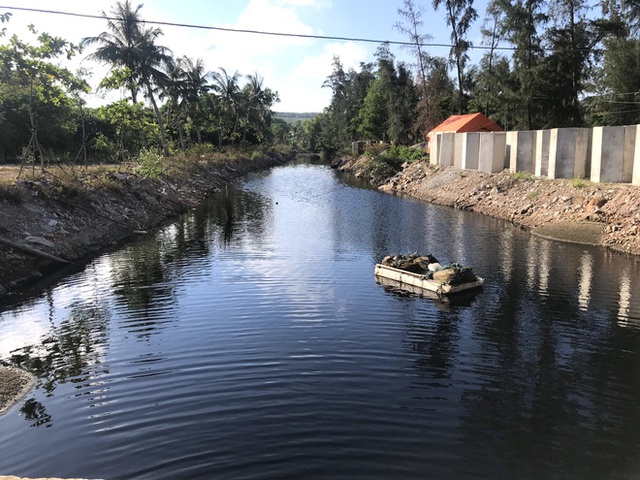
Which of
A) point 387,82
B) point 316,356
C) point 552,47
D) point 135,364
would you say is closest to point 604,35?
point 552,47

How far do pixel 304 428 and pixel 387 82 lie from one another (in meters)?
61.4

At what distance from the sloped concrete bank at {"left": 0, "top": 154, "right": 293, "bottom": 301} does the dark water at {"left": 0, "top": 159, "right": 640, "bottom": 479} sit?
5.08ft

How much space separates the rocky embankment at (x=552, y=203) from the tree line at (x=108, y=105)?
19.6 meters

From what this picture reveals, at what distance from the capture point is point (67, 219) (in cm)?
2031

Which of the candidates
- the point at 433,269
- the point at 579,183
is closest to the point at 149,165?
the point at 433,269

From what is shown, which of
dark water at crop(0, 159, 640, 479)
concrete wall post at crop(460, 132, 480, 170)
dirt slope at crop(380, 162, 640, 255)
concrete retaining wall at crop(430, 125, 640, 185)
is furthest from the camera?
concrete wall post at crop(460, 132, 480, 170)

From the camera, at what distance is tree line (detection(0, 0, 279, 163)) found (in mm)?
19500

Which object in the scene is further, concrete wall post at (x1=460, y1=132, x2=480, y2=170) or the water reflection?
concrete wall post at (x1=460, y1=132, x2=480, y2=170)

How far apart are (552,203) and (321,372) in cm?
2062

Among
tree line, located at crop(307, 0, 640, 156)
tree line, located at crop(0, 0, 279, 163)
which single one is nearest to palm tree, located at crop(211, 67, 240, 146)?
tree line, located at crop(0, 0, 279, 163)

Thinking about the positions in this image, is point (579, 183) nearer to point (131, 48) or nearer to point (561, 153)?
point (561, 153)

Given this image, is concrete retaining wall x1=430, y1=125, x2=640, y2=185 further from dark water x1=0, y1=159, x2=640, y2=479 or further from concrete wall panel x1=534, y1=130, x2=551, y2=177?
dark water x1=0, y1=159, x2=640, y2=479

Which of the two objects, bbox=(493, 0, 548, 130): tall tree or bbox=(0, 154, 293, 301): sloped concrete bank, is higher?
bbox=(493, 0, 548, 130): tall tree

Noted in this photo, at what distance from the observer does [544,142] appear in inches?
1125
